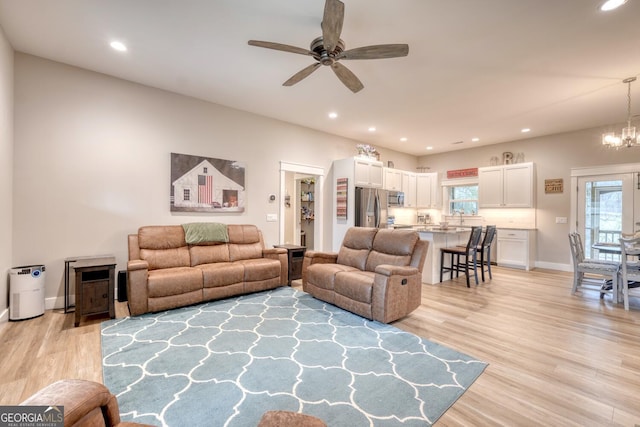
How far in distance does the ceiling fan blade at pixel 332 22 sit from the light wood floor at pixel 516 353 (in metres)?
2.86

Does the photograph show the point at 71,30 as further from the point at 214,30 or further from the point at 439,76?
the point at 439,76

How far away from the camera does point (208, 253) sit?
13.5ft

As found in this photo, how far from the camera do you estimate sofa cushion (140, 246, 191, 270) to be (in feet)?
12.0

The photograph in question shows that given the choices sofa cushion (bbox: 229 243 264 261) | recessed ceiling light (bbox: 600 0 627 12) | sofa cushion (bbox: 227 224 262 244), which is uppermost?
recessed ceiling light (bbox: 600 0 627 12)

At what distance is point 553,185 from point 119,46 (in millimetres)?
8188

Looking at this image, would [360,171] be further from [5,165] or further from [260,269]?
[5,165]

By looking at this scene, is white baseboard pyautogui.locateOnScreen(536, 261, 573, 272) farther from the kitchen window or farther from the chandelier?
the chandelier

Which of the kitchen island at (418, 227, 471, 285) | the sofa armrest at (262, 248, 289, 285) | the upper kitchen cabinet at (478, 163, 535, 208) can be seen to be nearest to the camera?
the sofa armrest at (262, 248, 289, 285)

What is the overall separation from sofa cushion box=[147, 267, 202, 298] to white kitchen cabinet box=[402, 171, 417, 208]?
18.7ft

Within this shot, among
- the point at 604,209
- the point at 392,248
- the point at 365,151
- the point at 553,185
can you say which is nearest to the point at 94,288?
the point at 392,248

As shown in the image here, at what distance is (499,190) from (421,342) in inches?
222

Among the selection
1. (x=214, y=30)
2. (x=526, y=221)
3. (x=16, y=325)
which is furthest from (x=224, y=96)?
(x=526, y=221)

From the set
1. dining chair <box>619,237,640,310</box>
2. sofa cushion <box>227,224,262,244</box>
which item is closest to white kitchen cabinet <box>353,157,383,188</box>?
sofa cushion <box>227,224,262,244</box>

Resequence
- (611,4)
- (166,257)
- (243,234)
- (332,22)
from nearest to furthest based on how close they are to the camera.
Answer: (332,22)
(611,4)
(166,257)
(243,234)
